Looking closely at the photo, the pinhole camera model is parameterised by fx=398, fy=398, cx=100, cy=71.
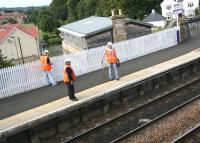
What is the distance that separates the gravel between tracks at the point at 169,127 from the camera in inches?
459

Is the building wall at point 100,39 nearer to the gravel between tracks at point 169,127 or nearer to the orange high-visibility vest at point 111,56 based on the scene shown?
the orange high-visibility vest at point 111,56

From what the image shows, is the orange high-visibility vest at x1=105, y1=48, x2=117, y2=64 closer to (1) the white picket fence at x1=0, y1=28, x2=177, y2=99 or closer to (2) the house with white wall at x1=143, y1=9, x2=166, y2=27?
(1) the white picket fence at x1=0, y1=28, x2=177, y2=99

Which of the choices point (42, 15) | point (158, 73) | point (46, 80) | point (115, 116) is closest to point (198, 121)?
point (115, 116)

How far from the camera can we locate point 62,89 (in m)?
16.9

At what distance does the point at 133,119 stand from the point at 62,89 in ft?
13.8

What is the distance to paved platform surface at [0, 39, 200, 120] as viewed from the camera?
14969 millimetres

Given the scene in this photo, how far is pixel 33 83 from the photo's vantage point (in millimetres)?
17703

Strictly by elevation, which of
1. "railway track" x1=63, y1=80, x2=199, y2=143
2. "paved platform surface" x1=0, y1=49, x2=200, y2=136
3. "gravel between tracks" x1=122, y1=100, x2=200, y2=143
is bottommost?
"railway track" x1=63, y1=80, x2=199, y2=143

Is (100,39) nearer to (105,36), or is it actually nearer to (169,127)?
(105,36)

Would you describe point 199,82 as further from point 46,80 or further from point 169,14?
point 169,14

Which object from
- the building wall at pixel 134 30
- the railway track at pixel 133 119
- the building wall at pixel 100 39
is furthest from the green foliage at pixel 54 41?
the railway track at pixel 133 119

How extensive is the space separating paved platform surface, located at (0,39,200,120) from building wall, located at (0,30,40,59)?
168 feet

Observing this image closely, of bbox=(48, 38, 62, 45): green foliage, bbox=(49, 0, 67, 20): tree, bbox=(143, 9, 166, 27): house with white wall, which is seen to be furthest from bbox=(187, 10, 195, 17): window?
bbox=(49, 0, 67, 20): tree

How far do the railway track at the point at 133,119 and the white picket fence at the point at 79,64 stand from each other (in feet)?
17.0
